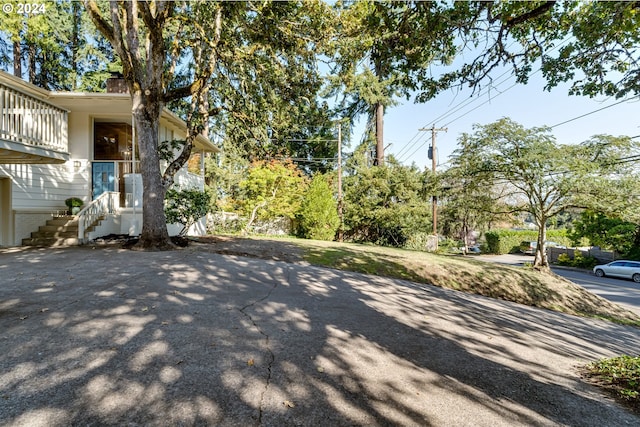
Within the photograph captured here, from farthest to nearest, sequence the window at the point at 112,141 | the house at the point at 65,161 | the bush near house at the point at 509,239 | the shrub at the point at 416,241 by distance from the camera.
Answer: the bush near house at the point at 509,239
the shrub at the point at 416,241
the window at the point at 112,141
the house at the point at 65,161

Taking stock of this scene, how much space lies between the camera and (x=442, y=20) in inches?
149

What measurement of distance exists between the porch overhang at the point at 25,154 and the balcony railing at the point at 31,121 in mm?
107

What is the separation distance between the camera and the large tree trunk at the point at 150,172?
307 inches

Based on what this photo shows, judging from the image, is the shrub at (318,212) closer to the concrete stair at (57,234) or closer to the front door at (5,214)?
the concrete stair at (57,234)

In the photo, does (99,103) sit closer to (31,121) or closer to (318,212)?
(31,121)

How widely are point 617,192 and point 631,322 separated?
444cm

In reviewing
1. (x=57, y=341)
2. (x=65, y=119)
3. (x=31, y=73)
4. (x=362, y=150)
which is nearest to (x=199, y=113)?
(x=65, y=119)

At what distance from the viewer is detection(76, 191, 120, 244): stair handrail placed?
863cm

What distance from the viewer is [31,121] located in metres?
7.40

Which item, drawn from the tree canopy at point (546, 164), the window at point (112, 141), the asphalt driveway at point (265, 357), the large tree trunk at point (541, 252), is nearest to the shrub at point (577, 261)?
the large tree trunk at point (541, 252)

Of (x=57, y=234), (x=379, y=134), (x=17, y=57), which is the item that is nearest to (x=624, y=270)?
(x=379, y=134)

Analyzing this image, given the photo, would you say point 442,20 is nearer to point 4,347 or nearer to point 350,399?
point 350,399

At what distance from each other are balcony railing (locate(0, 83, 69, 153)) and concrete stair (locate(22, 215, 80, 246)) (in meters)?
2.23

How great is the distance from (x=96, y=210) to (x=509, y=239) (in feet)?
112
